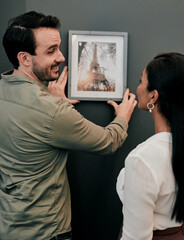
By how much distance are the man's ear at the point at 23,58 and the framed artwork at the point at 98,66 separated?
0.40 meters

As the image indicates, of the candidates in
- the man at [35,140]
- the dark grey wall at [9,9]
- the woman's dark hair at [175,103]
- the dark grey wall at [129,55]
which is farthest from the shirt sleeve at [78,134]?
the dark grey wall at [9,9]

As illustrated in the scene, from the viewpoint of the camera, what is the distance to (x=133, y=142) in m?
1.74

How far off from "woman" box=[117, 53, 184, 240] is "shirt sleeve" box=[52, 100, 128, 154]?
0.28 meters

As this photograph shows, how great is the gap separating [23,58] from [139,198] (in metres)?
0.90

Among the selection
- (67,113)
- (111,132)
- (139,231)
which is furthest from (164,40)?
(139,231)

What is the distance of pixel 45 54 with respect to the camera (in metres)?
1.29

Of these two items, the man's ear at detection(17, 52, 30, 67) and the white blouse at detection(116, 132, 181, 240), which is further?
the man's ear at detection(17, 52, 30, 67)

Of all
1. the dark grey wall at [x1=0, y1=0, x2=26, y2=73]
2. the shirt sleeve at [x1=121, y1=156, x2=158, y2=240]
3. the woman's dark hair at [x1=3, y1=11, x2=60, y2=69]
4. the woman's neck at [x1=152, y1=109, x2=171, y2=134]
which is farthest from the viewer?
the dark grey wall at [x1=0, y1=0, x2=26, y2=73]

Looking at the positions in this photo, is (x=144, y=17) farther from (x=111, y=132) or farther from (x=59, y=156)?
(x=59, y=156)

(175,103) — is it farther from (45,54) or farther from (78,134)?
(45,54)

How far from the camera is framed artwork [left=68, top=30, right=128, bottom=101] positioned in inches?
64.4

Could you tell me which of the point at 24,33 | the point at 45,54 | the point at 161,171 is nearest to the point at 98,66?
the point at 45,54

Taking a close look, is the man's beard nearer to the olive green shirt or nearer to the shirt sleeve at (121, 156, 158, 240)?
the olive green shirt

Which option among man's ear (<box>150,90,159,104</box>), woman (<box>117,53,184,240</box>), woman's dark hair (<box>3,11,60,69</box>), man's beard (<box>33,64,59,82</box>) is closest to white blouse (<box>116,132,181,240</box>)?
woman (<box>117,53,184,240</box>)
